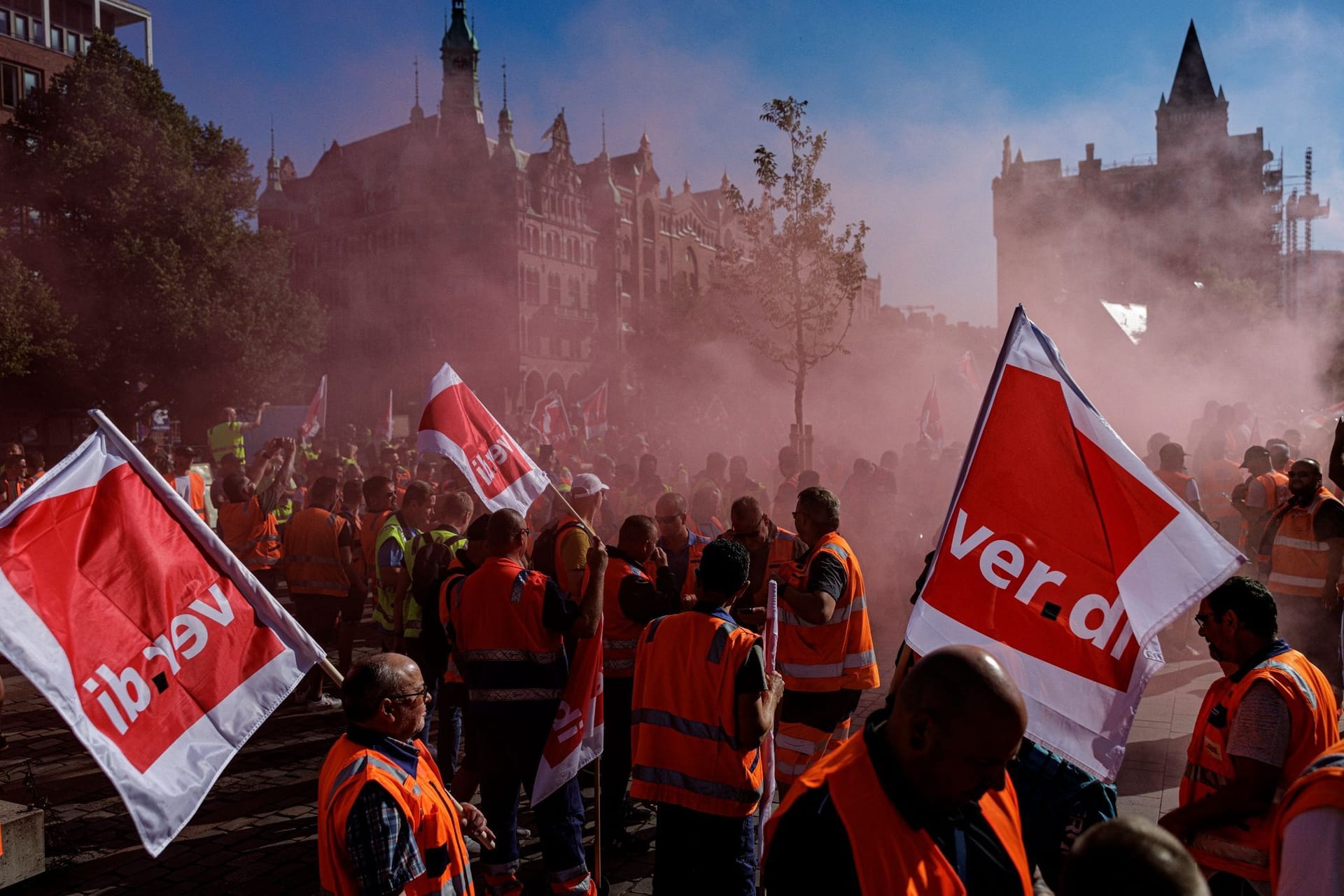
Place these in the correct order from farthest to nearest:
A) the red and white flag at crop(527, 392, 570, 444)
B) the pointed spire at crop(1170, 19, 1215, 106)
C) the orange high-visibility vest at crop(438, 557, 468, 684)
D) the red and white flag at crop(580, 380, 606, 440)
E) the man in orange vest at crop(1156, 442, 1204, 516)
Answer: the pointed spire at crop(1170, 19, 1215, 106) → the red and white flag at crop(580, 380, 606, 440) → the red and white flag at crop(527, 392, 570, 444) → the man in orange vest at crop(1156, 442, 1204, 516) → the orange high-visibility vest at crop(438, 557, 468, 684)

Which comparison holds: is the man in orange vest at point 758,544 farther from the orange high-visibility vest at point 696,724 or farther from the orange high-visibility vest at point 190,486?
the orange high-visibility vest at point 190,486

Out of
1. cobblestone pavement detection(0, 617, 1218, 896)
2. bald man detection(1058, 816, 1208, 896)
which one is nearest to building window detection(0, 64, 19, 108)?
cobblestone pavement detection(0, 617, 1218, 896)

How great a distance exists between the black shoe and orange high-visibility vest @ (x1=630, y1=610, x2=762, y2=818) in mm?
1677

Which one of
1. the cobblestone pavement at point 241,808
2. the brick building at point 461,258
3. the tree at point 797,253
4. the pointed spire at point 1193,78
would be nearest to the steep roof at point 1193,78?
the pointed spire at point 1193,78

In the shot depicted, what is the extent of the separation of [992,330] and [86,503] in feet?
195

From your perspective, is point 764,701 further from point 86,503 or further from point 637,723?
point 86,503

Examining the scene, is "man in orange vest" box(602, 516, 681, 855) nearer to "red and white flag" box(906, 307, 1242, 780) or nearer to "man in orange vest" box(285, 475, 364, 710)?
"red and white flag" box(906, 307, 1242, 780)

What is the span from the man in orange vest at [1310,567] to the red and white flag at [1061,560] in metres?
4.33

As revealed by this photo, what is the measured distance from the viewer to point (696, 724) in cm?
390

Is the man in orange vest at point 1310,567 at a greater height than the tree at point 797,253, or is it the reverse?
the tree at point 797,253

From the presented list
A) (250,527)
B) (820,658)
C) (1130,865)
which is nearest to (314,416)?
(250,527)

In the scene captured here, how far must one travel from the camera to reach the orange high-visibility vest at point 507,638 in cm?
464

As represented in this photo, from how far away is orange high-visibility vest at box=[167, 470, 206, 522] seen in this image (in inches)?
452

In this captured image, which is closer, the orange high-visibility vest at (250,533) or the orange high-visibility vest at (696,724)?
the orange high-visibility vest at (696,724)
